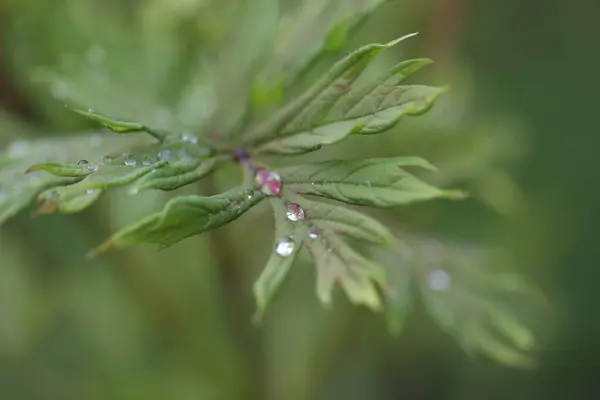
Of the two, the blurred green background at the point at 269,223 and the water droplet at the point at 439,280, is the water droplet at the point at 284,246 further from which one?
the water droplet at the point at 439,280

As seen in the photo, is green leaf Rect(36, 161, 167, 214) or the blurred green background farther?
the blurred green background

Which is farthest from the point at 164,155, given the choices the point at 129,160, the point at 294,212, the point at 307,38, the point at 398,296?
the point at 398,296

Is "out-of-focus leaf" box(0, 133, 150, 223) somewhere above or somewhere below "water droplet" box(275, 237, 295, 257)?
above

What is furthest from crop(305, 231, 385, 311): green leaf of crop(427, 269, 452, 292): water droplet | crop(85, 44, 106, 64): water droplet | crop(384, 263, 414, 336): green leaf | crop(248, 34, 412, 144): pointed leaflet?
crop(85, 44, 106, 64): water droplet

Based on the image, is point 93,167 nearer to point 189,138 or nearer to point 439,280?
point 189,138

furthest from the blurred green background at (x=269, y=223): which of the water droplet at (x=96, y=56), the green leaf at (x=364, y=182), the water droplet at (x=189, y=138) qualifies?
the green leaf at (x=364, y=182)

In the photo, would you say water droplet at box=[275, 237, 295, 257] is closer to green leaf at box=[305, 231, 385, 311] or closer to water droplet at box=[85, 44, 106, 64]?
green leaf at box=[305, 231, 385, 311]

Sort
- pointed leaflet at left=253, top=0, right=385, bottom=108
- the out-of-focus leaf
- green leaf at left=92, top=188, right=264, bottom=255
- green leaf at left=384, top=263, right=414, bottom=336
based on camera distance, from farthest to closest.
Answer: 1. green leaf at left=384, top=263, right=414, bottom=336
2. pointed leaflet at left=253, top=0, right=385, bottom=108
3. the out-of-focus leaf
4. green leaf at left=92, top=188, right=264, bottom=255

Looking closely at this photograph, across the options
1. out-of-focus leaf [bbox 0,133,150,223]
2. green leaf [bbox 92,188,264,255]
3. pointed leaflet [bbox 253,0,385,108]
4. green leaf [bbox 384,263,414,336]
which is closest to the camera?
green leaf [bbox 92,188,264,255]
